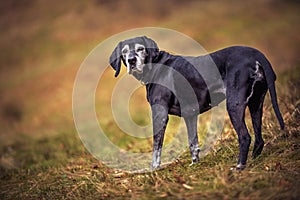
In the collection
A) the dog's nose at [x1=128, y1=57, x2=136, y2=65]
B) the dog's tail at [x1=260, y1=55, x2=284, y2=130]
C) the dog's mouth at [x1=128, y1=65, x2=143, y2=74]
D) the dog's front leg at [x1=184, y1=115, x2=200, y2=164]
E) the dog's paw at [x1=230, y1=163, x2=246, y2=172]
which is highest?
the dog's nose at [x1=128, y1=57, x2=136, y2=65]

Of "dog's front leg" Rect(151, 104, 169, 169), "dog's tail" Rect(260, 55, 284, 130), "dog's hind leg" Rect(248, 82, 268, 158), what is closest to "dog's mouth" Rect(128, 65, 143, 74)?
"dog's front leg" Rect(151, 104, 169, 169)

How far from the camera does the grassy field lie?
5594 millimetres

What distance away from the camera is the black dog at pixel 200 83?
580 cm

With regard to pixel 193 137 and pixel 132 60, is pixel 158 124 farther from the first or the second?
pixel 132 60

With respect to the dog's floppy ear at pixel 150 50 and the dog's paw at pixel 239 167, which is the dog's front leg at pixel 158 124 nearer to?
the dog's floppy ear at pixel 150 50

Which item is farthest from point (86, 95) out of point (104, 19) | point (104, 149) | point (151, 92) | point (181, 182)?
point (181, 182)

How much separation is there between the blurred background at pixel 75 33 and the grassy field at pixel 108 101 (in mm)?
60

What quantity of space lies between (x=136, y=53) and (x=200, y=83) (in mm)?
1019

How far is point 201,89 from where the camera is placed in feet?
21.1

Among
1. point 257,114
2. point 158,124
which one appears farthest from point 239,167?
point 158,124

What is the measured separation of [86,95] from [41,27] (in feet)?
30.2

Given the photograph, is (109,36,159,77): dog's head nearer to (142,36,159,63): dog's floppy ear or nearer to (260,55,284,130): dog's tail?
(142,36,159,63): dog's floppy ear

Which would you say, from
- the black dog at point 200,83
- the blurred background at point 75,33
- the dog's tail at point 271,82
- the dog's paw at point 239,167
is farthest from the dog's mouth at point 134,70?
the blurred background at point 75,33

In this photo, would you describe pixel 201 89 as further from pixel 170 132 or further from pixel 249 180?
pixel 170 132
